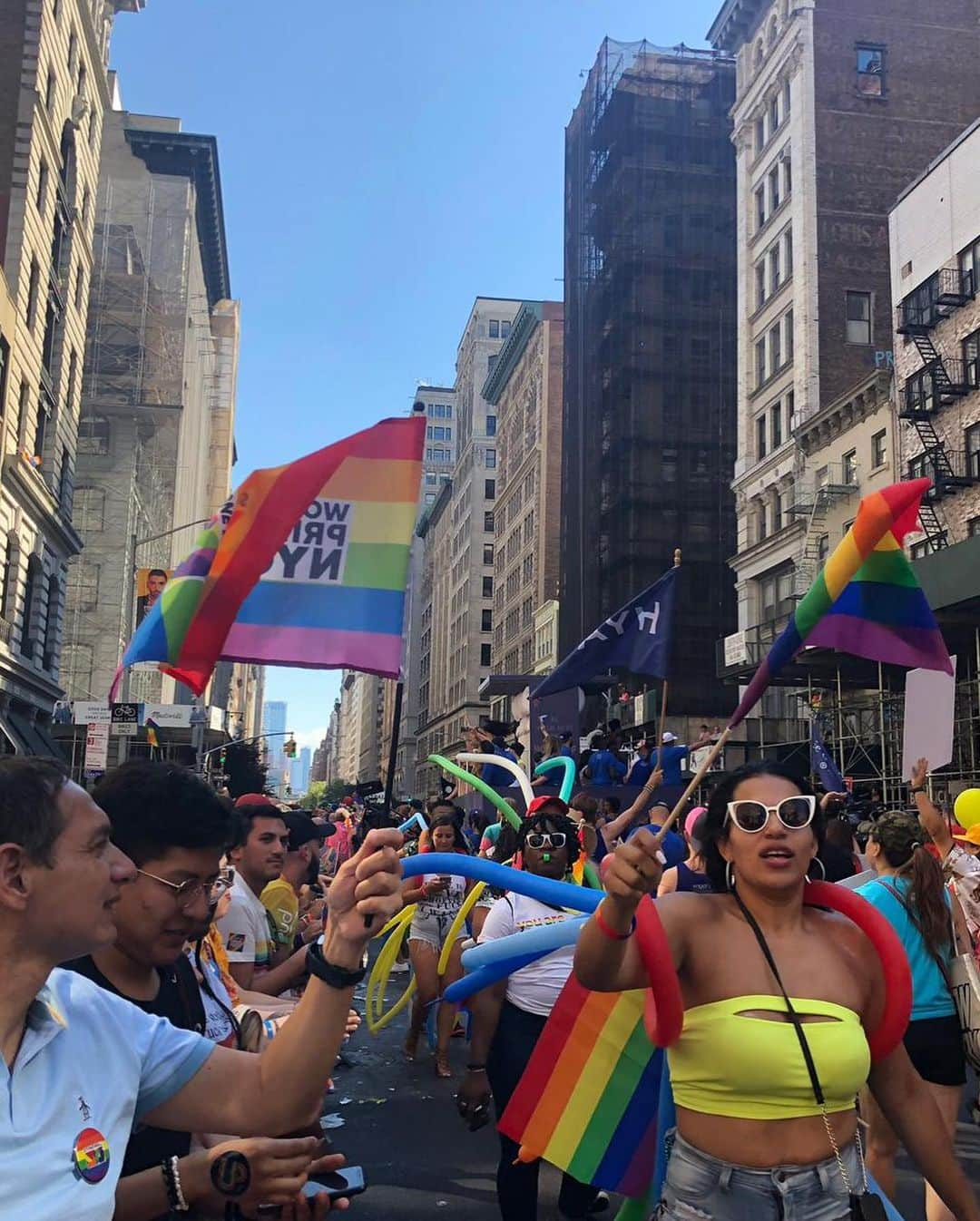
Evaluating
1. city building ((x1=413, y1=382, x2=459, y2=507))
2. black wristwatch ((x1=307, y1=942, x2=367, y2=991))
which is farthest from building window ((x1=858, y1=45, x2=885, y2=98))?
city building ((x1=413, y1=382, x2=459, y2=507))

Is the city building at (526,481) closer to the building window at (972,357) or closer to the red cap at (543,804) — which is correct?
the building window at (972,357)

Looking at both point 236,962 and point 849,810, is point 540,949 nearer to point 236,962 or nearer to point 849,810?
point 236,962

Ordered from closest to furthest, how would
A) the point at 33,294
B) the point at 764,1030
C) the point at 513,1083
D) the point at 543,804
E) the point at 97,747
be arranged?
the point at 764,1030, the point at 513,1083, the point at 543,804, the point at 97,747, the point at 33,294

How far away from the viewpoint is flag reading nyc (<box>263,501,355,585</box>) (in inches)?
238

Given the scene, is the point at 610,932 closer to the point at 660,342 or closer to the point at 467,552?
the point at 660,342

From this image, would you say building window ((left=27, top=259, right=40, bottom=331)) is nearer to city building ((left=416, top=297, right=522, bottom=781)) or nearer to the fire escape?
the fire escape

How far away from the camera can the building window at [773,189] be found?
141 ft

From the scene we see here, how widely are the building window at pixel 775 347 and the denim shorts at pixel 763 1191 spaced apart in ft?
134

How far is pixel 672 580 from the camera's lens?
23.2 feet

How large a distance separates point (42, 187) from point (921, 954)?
33104 mm

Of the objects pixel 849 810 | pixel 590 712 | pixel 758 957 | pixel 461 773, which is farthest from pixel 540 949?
pixel 590 712

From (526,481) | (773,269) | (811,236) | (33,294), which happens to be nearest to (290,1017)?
(33,294)

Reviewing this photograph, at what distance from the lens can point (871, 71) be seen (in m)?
42.0

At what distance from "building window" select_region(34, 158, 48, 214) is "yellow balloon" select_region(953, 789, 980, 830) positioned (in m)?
31.1
